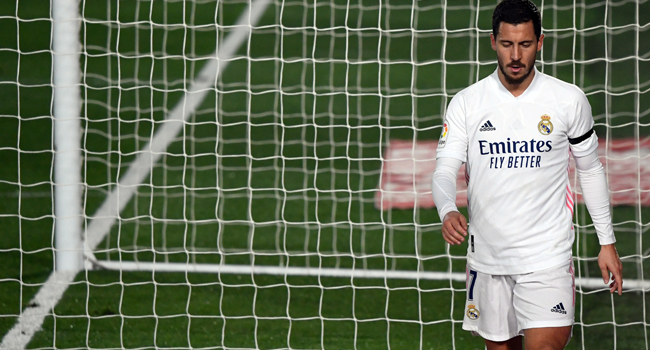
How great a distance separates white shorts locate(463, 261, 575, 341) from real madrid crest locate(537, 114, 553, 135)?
49 centimetres

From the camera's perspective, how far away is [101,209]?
21.9 feet

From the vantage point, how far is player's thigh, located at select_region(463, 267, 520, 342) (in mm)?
3248

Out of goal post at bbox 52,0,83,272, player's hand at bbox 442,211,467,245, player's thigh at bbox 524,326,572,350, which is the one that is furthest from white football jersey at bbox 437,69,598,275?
goal post at bbox 52,0,83,272

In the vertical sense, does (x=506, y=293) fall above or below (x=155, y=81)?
below

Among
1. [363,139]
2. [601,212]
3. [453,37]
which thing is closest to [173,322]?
[601,212]

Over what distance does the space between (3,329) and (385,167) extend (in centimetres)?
353

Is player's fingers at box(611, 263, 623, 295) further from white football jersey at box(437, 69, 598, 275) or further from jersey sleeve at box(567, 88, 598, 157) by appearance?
jersey sleeve at box(567, 88, 598, 157)

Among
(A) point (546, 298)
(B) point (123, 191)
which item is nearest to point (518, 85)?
(A) point (546, 298)

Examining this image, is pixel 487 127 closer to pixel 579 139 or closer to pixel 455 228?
pixel 579 139

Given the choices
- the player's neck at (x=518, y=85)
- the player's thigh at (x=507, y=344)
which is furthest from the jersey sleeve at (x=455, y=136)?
the player's thigh at (x=507, y=344)

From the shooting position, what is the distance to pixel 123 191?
6.98m

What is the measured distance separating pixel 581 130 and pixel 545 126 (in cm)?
14

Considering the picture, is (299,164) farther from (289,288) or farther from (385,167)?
(289,288)

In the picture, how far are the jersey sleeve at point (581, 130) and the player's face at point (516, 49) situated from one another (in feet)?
0.74
